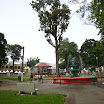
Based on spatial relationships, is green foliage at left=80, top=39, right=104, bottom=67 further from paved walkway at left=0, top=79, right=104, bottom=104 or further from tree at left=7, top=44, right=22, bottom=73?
tree at left=7, top=44, right=22, bottom=73

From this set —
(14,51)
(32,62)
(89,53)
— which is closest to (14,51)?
(14,51)

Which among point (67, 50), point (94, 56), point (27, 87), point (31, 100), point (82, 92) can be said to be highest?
point (67, 50)

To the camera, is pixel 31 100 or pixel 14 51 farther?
pixel 14 51

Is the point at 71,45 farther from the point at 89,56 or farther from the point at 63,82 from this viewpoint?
the point at 63,82

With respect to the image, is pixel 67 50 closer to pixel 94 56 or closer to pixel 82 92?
pixel 94 56

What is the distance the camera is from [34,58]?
389 feet

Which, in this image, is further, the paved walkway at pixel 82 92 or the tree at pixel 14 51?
the tree at pixel 14 51

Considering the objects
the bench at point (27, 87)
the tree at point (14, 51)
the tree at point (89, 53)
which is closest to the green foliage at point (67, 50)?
the tree at point (89, 53)

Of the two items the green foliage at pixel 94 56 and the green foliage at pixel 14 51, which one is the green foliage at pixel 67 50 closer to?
the green foliage at pixel 94 56

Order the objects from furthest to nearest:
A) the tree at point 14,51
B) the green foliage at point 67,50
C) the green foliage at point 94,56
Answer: the tree at point 14,51
the green foliage at point 67,50
the green foliage at point 94,56

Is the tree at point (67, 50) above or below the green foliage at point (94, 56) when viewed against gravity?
above

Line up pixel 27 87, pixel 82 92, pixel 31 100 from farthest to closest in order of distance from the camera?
1. pixel 82 92
2. pixel 27 87
3. pixel 31 100

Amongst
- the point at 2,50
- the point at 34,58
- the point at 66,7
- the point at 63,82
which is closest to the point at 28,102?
the point at 63,82

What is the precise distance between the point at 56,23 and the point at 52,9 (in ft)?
9.65
